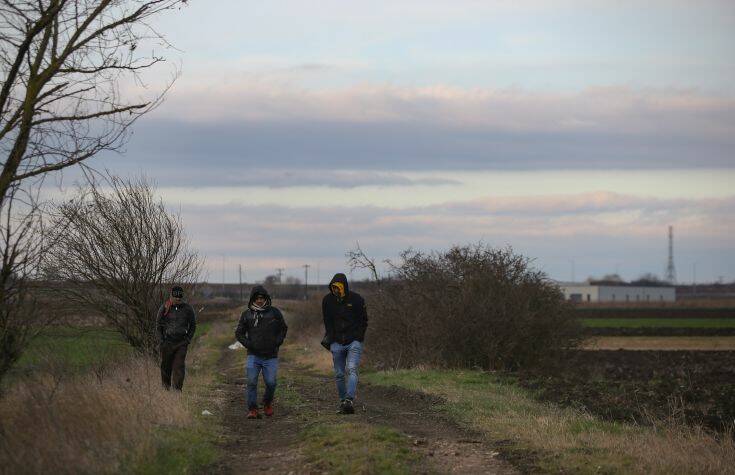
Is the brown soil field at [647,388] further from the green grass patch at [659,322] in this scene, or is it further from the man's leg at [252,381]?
the green grass patch at [659,322]

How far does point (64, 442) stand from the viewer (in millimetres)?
10188

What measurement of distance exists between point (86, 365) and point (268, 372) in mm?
5231

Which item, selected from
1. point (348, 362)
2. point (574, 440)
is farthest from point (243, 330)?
point (574, 440)

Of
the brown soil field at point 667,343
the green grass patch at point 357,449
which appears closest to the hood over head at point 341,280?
the green grass patch at point 357,449

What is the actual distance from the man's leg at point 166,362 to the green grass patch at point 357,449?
15.3ft

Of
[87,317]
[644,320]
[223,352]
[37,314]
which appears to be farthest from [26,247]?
[644,320]

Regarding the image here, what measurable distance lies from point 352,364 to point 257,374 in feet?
4.77

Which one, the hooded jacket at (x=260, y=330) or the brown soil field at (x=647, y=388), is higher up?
the hooded jacket at (x=260, y=330)

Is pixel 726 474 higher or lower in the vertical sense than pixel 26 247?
lower

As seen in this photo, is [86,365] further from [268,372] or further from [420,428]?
[420,428]

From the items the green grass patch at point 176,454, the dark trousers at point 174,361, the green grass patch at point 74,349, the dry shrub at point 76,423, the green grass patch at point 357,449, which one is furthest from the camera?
the dark trousers at point 174,361

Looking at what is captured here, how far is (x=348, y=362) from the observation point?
15656 millimetres

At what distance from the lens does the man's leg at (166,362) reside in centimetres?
1751

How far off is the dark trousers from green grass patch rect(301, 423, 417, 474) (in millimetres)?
4525
